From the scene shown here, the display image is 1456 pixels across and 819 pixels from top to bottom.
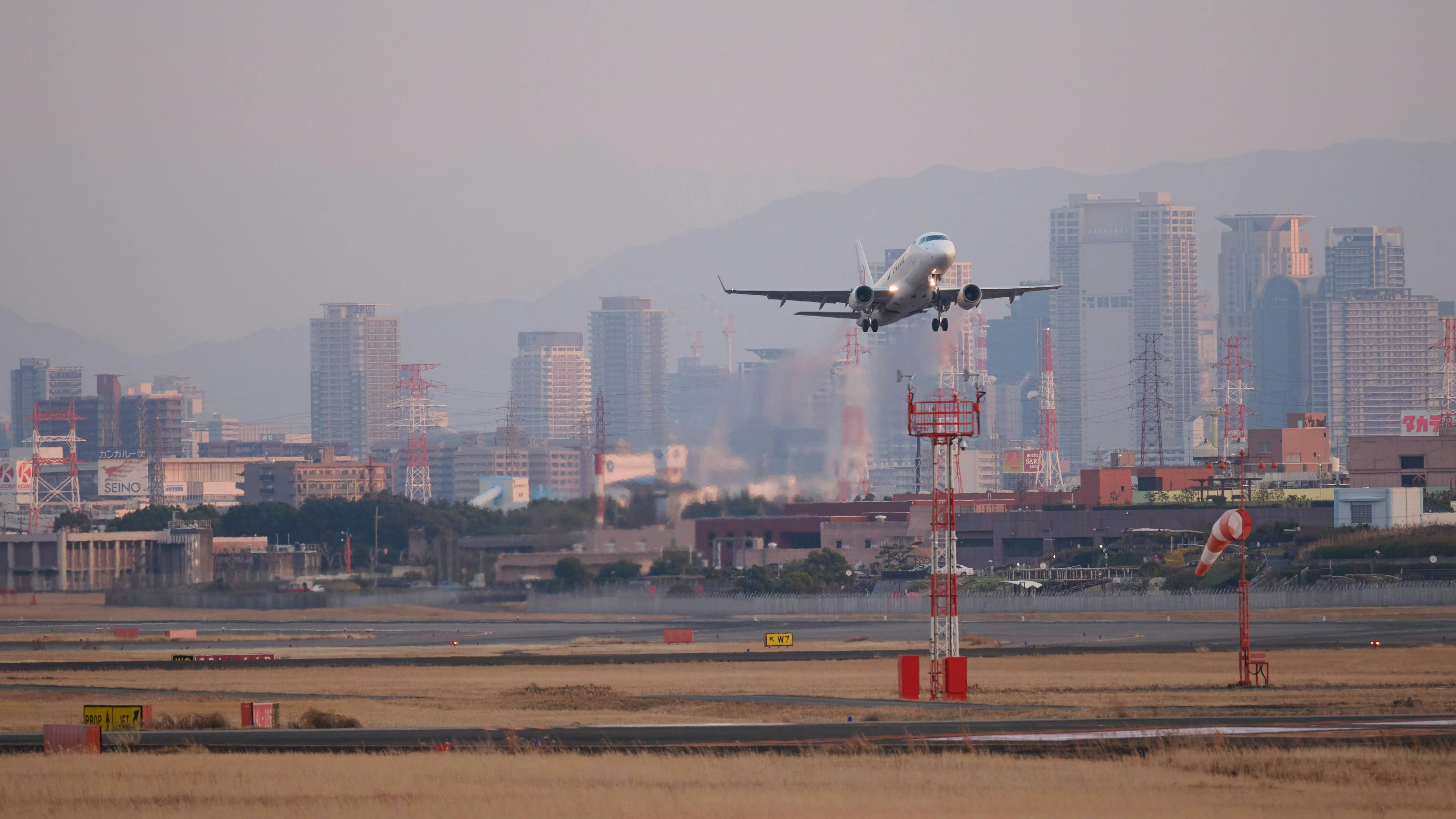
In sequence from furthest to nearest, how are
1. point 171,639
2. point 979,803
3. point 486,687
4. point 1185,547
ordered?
point 1185,547 → point 171,639 → point 486,687 → point 979,803

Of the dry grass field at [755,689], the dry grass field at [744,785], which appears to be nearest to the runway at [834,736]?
the dry grass field at [744,785]

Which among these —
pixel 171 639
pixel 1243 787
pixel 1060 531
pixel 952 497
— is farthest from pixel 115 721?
pixel 1060 531

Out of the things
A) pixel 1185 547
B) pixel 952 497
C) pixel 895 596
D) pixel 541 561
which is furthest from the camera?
pixel 541 561

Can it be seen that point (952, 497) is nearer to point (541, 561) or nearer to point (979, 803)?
point (979, 803)

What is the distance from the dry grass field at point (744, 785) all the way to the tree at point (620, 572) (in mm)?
132676

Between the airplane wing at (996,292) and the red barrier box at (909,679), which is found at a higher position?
the airplane wing at (996,292)

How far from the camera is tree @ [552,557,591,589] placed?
173 m

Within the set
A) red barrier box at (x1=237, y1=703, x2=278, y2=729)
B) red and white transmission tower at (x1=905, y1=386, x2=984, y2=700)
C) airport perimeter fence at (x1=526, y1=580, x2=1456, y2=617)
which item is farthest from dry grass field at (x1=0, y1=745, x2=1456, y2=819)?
airport perimeter fence at (x1=526, y1=580, x2=1456, y2=617)

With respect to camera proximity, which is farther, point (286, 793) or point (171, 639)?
point (171, 639)

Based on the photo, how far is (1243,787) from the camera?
3669cm

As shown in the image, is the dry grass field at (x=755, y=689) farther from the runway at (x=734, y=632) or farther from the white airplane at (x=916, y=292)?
the white airplane at (x=916, y=292)

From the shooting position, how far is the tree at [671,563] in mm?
180125

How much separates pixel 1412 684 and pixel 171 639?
89.6 meters

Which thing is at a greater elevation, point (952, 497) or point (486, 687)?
point (952, 497)
